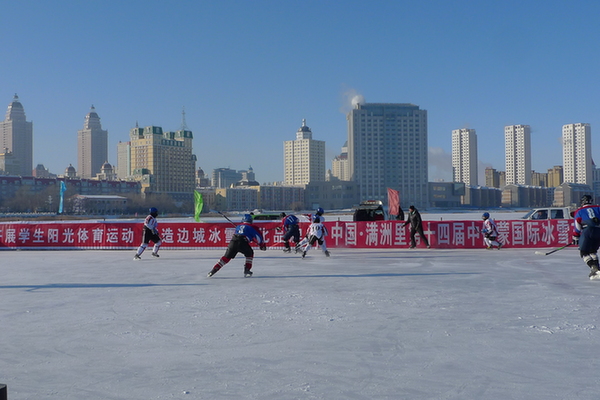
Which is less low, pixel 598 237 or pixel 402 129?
pixel 402 129

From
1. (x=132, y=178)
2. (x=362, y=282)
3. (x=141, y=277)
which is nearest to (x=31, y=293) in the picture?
(x=141, y=277)

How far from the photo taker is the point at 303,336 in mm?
6359

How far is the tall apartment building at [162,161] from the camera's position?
17375 centimetres

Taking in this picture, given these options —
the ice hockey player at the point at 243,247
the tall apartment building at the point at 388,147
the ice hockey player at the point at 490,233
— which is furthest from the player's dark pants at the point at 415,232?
the tall apartment building at the point at 388,147

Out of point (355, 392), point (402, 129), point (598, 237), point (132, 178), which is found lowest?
point (355, 392)

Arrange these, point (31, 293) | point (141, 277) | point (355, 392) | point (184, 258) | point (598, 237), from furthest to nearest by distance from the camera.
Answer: point (184, 258) → point (141, 277) → point (598, 237) → point (31, 293) → point (355, 392)

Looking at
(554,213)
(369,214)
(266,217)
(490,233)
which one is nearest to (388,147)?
(369,214)

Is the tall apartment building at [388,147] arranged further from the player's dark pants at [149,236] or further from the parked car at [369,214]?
A: the player's dark pants at [149,236]

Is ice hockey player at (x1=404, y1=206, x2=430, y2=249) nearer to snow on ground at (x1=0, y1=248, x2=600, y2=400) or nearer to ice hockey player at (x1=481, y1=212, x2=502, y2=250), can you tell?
ice hockey player at (x1=481, y1=212, x2=502, y2=250)

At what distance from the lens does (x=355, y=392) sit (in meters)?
4.41

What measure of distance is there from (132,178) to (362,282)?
16745cm

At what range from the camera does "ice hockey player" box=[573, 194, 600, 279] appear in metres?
10.9

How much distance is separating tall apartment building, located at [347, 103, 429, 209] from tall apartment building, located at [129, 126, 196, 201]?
5381 cm

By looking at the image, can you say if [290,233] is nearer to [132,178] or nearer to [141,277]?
[141,277]
